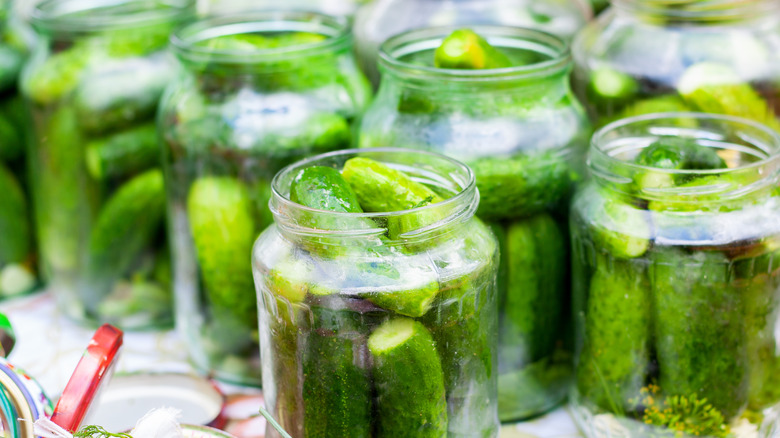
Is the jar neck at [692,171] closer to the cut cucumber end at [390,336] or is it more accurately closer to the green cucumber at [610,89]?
the green cucumber at [610,89]

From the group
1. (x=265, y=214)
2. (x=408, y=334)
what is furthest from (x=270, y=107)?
(x=408, y=334)

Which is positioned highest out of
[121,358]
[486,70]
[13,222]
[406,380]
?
[486,70]

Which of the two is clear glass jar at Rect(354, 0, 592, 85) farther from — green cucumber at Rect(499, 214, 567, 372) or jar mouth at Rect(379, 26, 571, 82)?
green cucumber at Rect(499, 214, 567, 372)

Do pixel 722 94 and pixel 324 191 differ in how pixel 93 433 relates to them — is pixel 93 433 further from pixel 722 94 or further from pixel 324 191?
pixel 722 94

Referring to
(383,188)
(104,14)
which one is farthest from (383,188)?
(104,14)

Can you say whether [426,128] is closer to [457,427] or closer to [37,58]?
[457,427]
